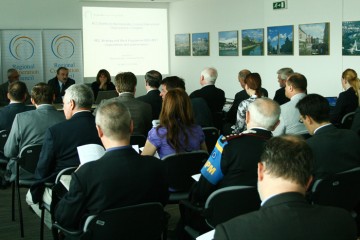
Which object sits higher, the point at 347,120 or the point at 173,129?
the point at 173,129

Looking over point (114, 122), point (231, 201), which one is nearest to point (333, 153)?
point (231, 201)

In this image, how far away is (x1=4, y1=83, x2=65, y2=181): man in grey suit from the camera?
14.2 feet

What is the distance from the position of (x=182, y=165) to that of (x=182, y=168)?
0.08ft

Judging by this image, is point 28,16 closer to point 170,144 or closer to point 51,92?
point 51,92

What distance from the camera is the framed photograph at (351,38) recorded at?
7.79m

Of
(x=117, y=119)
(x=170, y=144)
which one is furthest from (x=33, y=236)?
(x=117, y=119)

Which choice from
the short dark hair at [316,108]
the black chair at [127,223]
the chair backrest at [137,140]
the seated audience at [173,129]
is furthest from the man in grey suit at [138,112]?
the black chair at [127,223]

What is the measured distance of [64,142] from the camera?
11.5ft

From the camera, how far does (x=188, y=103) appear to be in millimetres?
3934

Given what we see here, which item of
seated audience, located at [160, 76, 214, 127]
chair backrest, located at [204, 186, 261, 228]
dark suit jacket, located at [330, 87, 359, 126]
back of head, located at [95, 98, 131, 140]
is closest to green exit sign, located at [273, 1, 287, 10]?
dark suit jacket, located at [330, 87, 359, 126]

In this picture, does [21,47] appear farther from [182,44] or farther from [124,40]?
[182,44]

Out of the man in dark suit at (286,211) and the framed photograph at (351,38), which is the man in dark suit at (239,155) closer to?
the man in dark suit at (286,211)

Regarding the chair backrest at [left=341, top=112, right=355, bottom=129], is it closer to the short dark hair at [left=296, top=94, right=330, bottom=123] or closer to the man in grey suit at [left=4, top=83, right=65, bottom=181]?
the short dark hair at [left=296, top=94, right=330, bottom=123]

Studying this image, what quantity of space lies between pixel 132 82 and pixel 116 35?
781cm
